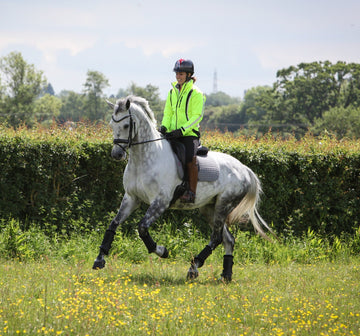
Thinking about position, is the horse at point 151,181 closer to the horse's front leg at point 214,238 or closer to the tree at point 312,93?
the horse's front leg at point 214,238

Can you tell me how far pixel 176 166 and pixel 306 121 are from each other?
68.2 metres

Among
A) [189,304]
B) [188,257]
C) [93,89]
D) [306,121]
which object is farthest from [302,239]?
[93,89]

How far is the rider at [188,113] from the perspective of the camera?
7.45m

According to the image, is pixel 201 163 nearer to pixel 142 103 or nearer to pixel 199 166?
pixel 199 166

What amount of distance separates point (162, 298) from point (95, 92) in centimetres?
9554

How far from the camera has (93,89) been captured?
99.0 m

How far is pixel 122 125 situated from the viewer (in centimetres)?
690

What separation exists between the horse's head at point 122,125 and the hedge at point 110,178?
2915 mm

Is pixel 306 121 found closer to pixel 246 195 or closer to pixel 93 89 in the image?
pixel 93 89

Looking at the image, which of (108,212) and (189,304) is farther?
(108,212)

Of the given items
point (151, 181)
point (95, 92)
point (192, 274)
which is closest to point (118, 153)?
point (151, 181)

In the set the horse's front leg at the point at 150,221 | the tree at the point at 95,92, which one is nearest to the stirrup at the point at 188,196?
the horse's front leg at the point at 150,221

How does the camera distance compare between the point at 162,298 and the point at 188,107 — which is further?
the point at 188,107

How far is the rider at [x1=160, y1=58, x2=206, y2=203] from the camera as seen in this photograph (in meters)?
7.45
